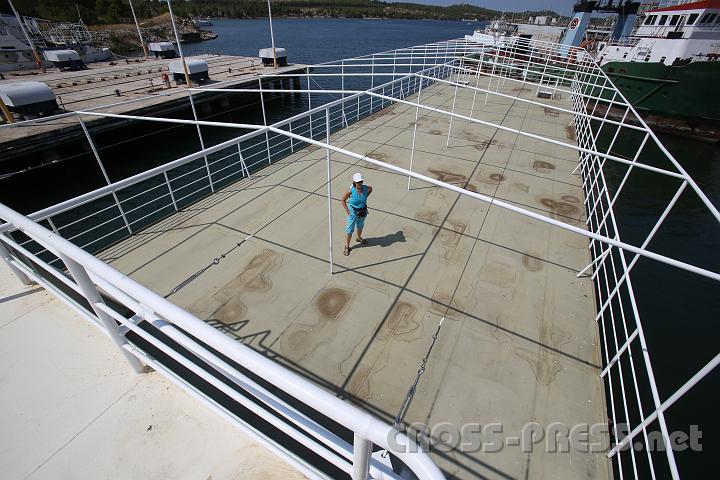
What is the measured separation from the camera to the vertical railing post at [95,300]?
99.1 inches

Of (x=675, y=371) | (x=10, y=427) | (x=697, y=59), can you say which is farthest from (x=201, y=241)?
(x=697, y=59)


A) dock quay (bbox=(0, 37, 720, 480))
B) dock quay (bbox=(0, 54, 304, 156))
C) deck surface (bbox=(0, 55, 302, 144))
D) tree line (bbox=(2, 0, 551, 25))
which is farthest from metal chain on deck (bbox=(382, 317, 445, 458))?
tree line (bbox=(2, 0, 551, 25))

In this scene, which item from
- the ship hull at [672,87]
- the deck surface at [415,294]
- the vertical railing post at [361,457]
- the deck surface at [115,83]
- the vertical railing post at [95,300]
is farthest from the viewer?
the ship hull at [672,87]

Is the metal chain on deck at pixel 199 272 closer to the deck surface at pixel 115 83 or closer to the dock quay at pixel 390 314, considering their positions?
the dock quay at pixel 390 314

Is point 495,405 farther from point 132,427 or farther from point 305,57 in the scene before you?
point 305,57

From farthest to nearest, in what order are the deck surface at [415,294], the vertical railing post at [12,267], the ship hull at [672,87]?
the ship hull at [672,87], the deck surface at [415,294], the vertical railing post at [12,267]

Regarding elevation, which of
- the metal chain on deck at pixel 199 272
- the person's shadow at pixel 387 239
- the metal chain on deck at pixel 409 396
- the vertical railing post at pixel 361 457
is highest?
the vertical railing post at pixel 361 457

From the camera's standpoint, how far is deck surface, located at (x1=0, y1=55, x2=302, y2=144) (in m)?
18.0

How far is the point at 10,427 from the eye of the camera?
2877 millimetres

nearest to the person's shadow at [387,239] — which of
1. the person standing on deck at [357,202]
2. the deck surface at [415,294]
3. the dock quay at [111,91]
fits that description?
the deck surface at [415,294]

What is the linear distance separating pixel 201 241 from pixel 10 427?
521 centimetres

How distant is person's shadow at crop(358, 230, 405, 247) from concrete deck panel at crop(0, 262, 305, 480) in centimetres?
544

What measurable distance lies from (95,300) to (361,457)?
8.27 ft

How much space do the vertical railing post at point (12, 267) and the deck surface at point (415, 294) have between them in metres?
2.24
